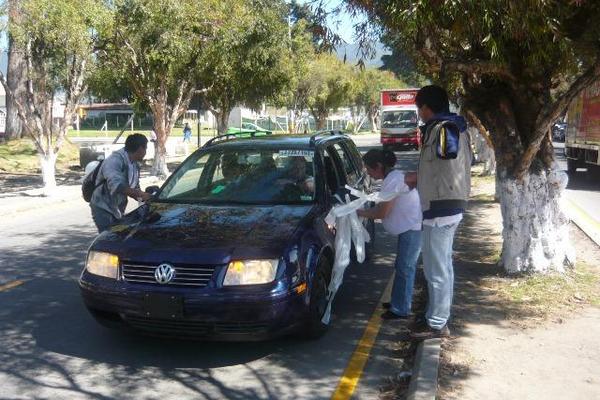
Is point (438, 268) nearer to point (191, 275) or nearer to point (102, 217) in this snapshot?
point (191, 275)

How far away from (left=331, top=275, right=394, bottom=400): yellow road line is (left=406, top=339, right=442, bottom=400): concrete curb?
40 centimetres

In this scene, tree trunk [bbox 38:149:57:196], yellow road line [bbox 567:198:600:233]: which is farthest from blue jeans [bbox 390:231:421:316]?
tree trunk [bbox 38:149:57:196]

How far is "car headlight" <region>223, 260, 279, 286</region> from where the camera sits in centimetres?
432

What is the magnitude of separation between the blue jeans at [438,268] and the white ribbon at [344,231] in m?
0.61

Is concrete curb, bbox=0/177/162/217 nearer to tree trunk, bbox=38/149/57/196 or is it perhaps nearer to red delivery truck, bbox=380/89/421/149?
tree trunk, bbox=38/149/57/196

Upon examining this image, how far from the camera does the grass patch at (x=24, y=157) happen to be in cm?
2236

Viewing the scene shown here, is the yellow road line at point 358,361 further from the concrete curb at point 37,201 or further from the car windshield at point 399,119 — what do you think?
the car windshield at point 399,119

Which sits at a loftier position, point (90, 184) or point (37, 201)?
point (90, 184)

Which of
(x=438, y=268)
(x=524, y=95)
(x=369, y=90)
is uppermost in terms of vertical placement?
(x=369, y=90)

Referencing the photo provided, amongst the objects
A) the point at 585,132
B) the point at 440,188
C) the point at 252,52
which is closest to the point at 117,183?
the point at 440,188

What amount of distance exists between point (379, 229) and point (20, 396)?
274 inches

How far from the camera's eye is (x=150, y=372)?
450cm

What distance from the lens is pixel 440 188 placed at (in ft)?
15.3

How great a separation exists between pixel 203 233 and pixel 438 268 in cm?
175
